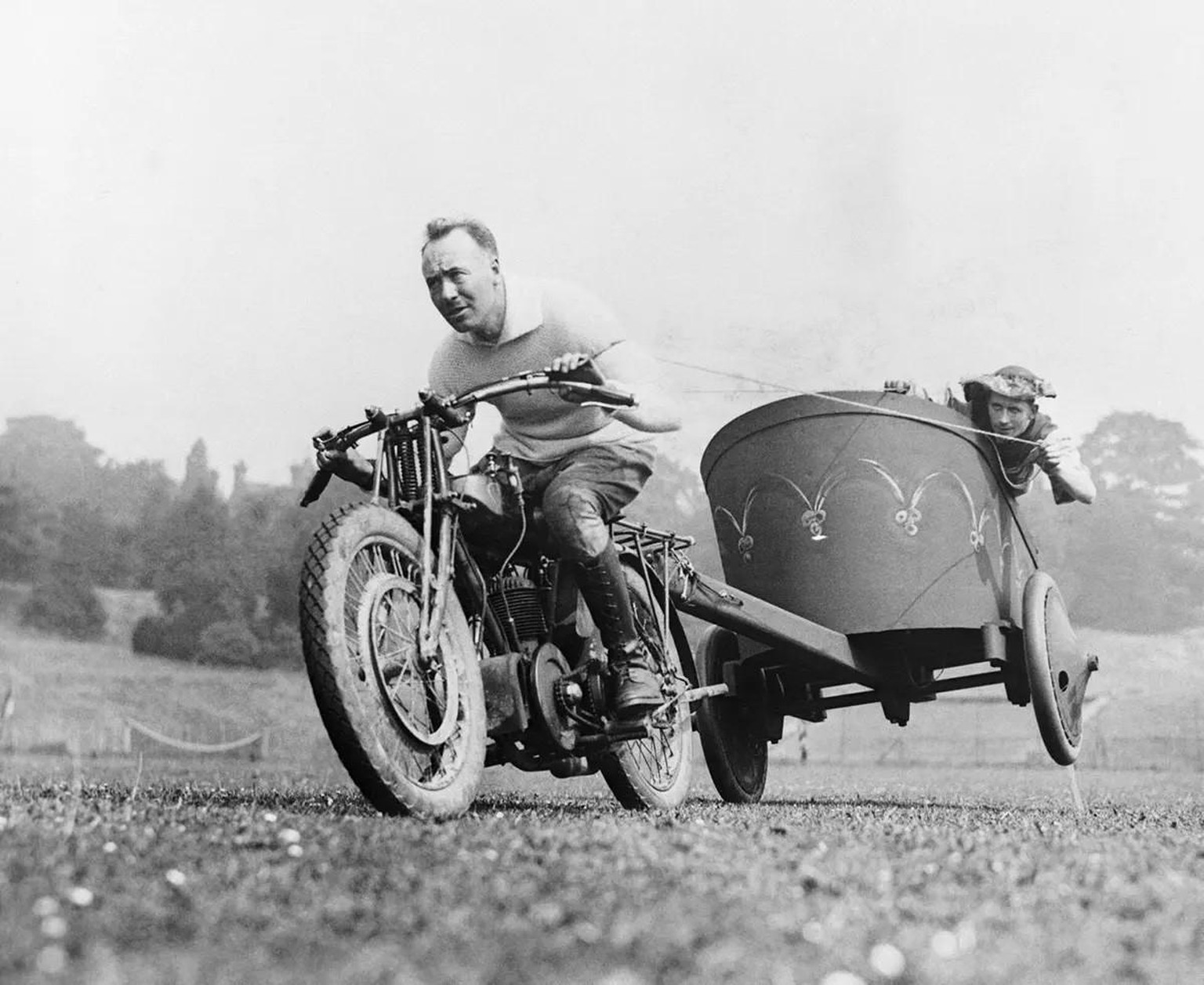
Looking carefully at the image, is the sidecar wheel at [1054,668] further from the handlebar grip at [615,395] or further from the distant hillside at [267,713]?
the distant hillside at [267,713]

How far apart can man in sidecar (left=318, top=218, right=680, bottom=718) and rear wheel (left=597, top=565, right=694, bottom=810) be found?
1.14 ft

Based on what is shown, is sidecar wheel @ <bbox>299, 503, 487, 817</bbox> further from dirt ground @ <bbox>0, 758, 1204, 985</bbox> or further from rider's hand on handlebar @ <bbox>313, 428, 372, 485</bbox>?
rider's hand on handlebar @ <bbox>313, 428, 372, 485</bbox>

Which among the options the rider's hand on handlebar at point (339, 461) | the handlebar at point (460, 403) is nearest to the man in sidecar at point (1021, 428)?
the handlebar at point (460, 403)

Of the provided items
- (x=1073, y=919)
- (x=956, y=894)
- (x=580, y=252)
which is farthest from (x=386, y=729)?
(x=580, y=252)

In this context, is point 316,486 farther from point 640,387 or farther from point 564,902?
point 564,902

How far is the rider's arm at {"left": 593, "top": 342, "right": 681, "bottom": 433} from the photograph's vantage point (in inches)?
168

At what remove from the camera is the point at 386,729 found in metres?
3.25

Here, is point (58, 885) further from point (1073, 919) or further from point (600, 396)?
point (600, 396)

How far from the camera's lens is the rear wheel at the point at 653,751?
4.72m

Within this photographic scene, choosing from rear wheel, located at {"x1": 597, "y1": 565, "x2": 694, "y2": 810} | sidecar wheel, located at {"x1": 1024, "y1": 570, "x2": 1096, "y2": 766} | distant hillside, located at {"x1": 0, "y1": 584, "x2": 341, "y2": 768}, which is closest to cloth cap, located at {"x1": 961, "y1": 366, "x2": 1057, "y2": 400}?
sidecar wheel, located at {"x1": 1024, "y1": 570, "x2": 1096, "y2": 766}

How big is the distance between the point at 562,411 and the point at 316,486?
91cm

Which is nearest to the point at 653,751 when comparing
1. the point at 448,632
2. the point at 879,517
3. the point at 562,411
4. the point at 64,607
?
the point at 879,517

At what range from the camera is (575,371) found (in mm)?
3855

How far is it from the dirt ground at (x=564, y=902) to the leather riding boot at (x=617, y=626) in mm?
764
